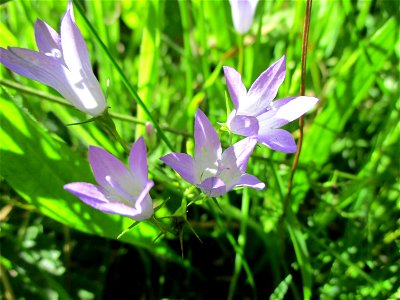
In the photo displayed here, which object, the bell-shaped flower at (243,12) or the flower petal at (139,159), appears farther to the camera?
the bell-shaped flower at (243,12)

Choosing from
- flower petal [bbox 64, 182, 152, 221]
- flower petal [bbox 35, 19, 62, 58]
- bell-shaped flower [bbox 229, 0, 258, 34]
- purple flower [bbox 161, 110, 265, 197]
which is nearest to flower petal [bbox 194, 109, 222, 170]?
purple flower [bbox 161, 110, 265, 197]

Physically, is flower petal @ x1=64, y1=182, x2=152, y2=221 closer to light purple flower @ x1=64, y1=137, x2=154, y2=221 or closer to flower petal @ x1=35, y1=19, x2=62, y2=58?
light purple flower @ x1=64, y1=137, x2=154, y2=221

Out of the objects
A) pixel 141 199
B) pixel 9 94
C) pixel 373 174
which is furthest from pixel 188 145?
pixel 373 174

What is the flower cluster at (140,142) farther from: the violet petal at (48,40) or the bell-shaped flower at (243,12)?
the bell-shaped flower at (243,12)

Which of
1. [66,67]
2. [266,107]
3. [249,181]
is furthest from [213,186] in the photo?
[66,67]

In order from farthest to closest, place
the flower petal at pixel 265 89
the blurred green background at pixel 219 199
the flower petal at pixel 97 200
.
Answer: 1. the blurred green background at pixel 219 199
2. the flower petal at pixel 265 89
3. the flower petal at pixel 97 200

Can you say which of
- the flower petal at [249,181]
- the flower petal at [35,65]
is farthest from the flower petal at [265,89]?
the flower petal at [35,65]

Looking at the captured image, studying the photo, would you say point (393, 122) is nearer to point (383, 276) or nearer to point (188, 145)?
point (383, 276)

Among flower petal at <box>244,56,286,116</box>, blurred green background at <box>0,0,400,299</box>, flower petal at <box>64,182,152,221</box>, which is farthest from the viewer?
blurred green background at <box>0,0,400,299</box>
